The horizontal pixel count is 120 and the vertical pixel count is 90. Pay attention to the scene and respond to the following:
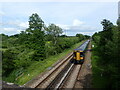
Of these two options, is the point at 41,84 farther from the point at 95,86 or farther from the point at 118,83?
the point at 118,83

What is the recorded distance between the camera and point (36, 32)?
2848 cm

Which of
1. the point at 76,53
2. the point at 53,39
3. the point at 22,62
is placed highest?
the point at 53,39

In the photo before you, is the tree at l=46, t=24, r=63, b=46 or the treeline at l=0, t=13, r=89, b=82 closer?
the treeline at l=0, t=13, r=89, b=82

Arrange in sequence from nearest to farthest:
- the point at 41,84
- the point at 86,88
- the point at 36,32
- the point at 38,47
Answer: the point at 86,88
the point at 41,84
the point at 38,47
the point at 36,32

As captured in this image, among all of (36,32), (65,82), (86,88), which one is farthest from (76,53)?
(36,32)

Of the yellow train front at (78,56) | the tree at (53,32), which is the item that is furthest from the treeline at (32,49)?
the yellow train front at (78,56)

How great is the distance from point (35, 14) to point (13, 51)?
75.1ft

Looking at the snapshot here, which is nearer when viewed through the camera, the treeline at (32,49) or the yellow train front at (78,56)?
the yellow train front at (78,56)

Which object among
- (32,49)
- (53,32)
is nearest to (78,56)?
(32,49)

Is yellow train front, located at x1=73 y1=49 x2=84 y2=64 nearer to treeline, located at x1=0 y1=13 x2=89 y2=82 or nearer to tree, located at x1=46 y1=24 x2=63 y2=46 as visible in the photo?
treeline, located at x1=0 y1=13 x2=89 y2=82

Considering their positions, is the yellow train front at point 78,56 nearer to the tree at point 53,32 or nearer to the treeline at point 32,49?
the treeline at point 32,49

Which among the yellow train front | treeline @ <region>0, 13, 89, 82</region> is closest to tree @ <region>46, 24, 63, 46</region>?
treeline @ <region>0, 13, 89, 82</region>

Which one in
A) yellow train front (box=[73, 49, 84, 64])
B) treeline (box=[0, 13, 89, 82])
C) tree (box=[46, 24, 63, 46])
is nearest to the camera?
yellow train front (box=[73, 49, 84, 64])

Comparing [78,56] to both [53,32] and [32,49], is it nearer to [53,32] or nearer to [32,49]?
[32,49]
